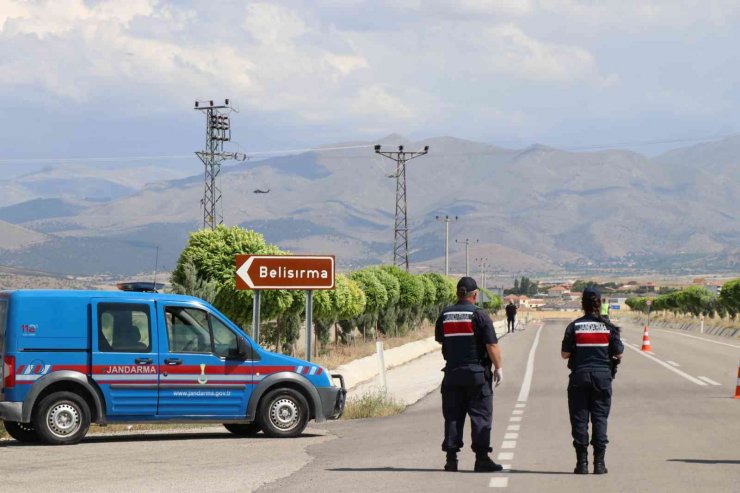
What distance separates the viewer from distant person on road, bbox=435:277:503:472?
1319 centimetres

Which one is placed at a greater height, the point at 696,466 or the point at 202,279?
the point at 202,279

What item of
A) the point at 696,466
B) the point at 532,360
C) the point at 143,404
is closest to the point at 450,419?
the point at 696,466

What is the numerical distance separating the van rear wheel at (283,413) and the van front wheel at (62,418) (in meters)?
2.29

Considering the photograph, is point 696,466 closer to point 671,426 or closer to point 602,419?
point 602,419

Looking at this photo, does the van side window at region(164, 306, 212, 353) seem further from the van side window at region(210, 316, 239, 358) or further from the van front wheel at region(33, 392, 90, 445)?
the van front wheel at region(33, 392, 90, 445)

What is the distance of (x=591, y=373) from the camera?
43.1 feet

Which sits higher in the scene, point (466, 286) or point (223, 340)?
point (466, 286)

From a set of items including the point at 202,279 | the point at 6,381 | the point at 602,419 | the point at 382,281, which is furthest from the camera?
the point at 382,281

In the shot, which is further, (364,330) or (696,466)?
(364,330)

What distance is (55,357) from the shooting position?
54.6ft

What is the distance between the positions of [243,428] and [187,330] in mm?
1869

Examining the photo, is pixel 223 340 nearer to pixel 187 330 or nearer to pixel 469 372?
pixel 187 330

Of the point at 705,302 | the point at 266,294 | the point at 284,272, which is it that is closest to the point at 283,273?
the point at 284,272

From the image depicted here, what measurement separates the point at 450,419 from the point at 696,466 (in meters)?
2.51
